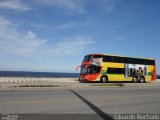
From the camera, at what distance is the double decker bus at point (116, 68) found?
35.7m

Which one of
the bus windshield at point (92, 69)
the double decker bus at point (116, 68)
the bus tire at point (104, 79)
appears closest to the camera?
the bus windshield at point (92, 69)

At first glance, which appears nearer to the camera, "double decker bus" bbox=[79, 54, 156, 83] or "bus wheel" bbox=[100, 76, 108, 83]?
"double decker bus" bbox=[79, 54, 156, 83]

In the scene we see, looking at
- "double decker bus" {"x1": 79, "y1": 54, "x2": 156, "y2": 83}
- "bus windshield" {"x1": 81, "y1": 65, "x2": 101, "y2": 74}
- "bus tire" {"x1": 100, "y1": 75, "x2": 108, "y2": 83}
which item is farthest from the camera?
"bus tire" {"x1": 100, "y1": 75, "x2": 108, "y2": 83}

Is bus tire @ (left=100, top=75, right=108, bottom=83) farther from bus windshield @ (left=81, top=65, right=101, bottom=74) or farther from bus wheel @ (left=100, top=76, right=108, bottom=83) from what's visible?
bus windshield @ (left=81, top=65, right=101, bottom=74)

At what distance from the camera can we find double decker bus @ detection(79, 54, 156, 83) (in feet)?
117

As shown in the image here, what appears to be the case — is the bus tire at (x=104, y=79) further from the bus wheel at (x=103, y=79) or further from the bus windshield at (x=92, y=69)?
the bus windshield at (x=92, y=69)

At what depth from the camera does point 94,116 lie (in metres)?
9.45

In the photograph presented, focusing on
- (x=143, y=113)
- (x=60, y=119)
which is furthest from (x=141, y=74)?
(x=60, y=119)

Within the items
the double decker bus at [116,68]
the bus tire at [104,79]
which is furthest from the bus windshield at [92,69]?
the bus tire at [104,79]

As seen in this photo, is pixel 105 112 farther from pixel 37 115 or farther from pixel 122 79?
pixel 122 79

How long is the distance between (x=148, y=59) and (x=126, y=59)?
5319mm

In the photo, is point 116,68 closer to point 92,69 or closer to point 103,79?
point 103,79

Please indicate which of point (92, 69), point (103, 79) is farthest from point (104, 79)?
point (92, 69)

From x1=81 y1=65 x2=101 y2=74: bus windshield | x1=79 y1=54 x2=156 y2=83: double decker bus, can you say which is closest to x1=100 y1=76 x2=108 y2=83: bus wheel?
x1=79 y1=54 x2=156 y2=83: double decker bus
